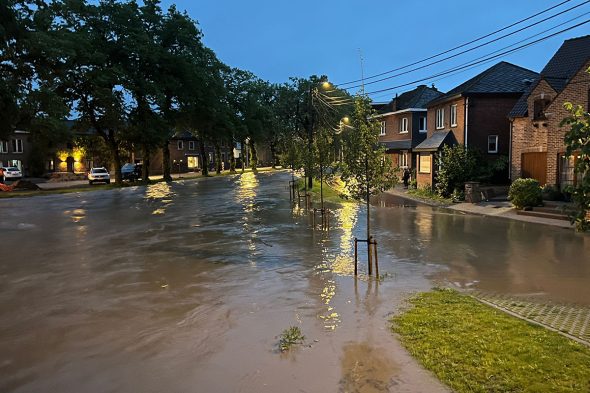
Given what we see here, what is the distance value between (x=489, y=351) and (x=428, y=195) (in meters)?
24.6

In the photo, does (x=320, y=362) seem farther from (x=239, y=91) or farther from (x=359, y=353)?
(x=239, y=91)

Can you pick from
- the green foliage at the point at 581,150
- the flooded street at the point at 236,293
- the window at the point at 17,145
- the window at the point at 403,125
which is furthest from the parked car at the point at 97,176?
the green foliage at the point at 581,150

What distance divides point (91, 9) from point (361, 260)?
42217 millimetres

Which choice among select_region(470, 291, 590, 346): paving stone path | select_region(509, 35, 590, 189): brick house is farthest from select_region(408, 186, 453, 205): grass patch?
select_region(470, 291, 590, 346): paving stone path

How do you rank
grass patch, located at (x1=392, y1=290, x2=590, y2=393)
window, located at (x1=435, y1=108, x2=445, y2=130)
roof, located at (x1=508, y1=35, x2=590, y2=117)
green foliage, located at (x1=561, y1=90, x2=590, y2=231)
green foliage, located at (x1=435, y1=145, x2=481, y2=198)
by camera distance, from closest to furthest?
green foliage, located at (x1=561, y1=90, x2=590, y2=231), grass patch, located at (x1=392, y1=290, x2=590, y2=393), roof, located at (x1=508, y1=35, x2=590, y2=117), green foliage, located at (x1=435, y1=145, x2=481, y2=198), window, located at (x1=435, y1=108, x2=445, y2=130)

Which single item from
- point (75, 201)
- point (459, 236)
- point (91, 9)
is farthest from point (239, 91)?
point (459, 236)

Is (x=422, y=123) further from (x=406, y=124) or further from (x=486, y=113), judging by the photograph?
(x=486, y=113)

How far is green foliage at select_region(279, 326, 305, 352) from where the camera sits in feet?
21.6

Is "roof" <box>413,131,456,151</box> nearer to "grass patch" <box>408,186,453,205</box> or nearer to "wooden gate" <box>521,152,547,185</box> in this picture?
"grass patch" <box>408,186,453,205</box>

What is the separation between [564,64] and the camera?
2625cm

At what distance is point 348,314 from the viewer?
7.95 m

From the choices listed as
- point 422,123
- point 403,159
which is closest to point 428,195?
point 403,159

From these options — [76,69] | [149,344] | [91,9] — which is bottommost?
[149,344]

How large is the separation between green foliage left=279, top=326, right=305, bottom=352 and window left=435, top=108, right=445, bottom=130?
29727 mm
